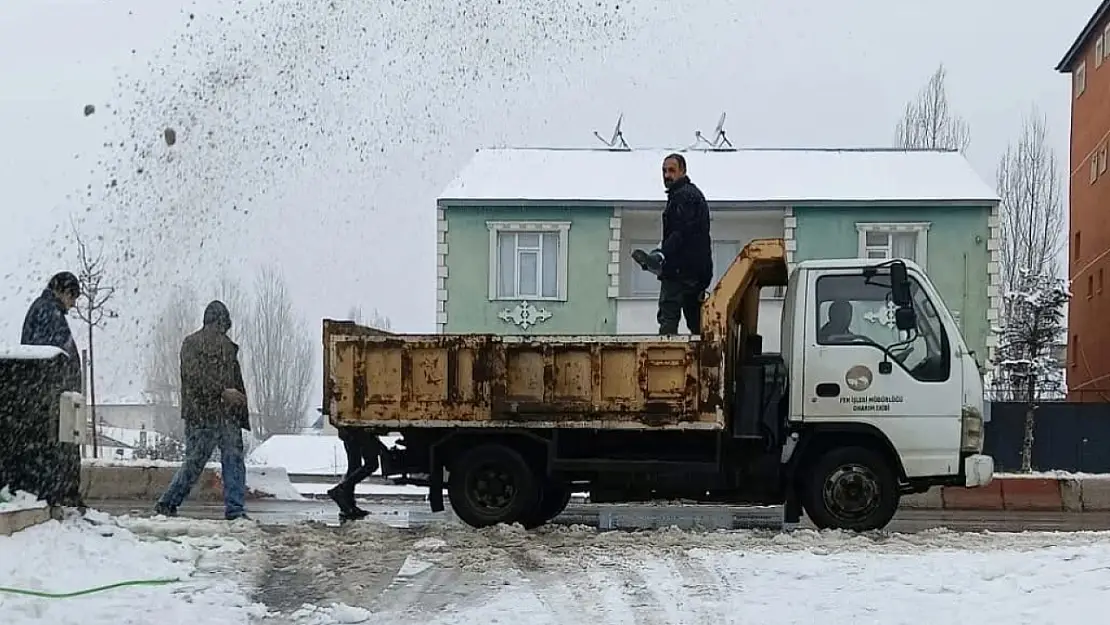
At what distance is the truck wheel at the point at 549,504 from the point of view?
1054 centimetres

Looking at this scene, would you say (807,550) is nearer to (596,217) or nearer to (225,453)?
(225,453)

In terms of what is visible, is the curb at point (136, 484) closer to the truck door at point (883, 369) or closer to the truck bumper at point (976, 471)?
the truck door at point (883, 369)

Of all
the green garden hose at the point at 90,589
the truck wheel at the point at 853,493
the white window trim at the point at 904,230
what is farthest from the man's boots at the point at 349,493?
the white window trim at the point at 904,230

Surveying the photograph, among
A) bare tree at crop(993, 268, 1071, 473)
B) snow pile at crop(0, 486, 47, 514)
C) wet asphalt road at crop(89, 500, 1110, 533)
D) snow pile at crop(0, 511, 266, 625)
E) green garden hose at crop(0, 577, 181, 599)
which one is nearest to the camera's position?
snow pile at crop(0, 511, 266, 625)

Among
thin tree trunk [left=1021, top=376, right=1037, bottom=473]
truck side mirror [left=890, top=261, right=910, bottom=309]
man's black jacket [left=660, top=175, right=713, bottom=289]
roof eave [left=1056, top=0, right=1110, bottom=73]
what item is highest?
roof eave [left=1056, top=0, right=1110, bottom=73]

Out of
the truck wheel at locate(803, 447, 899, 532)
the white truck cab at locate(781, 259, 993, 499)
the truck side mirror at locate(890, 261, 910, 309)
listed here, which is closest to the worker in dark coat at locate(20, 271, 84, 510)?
the white truck cab at locate(781, 259, 993, 499)

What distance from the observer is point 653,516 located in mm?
11352

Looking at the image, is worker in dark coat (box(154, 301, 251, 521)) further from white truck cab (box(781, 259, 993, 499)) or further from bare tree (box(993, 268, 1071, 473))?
bare tree (box(993, 268, 1071, 473))

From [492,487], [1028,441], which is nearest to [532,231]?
[1028,441]

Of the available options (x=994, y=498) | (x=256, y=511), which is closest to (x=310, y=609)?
(x=256, y=511)

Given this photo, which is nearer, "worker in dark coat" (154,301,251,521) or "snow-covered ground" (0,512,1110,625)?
"snow-covered ground" (0,512,1110,625)

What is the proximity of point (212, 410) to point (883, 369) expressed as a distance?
5907 millimetres

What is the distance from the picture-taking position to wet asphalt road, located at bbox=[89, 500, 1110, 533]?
11.1m

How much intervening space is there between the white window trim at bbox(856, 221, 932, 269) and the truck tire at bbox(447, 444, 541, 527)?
63.5ft
